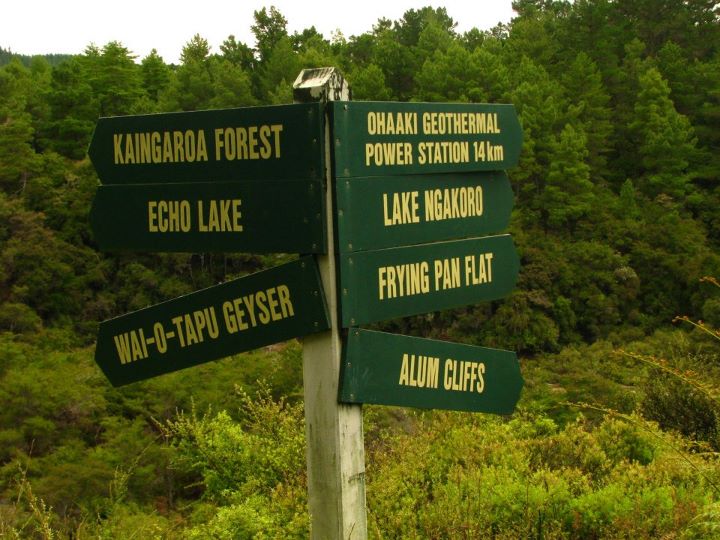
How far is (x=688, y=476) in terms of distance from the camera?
3.71 metres

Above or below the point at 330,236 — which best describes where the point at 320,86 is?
above

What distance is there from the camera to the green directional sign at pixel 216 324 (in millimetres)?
2533

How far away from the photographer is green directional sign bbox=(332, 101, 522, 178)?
2514 mm

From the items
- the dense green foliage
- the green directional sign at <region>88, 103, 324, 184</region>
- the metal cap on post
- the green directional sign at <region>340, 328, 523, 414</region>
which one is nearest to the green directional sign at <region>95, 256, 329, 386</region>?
the green directional sign at <region>340, 328, 523, 414</region>

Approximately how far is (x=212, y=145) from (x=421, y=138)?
0.58 metres

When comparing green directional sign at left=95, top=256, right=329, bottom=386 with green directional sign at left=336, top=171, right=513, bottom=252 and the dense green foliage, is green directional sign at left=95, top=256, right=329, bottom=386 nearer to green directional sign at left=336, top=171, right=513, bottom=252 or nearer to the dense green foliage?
green directional sign at left=336, top=171, right=513, bottom=252

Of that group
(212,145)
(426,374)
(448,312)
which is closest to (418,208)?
(426,374)

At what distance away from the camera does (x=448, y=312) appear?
3062 cm

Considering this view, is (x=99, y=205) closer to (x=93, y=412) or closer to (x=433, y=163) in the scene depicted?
(x=433, y=163)

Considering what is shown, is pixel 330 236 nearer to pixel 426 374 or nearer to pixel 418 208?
pixel 418 208

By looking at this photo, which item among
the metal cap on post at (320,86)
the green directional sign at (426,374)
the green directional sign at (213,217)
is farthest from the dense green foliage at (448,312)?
the metal cap on post at (320,86)

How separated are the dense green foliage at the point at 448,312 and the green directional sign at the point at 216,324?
306cm

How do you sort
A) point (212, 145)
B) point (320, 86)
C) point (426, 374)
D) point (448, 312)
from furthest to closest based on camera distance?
1. point (448, 312)
2. point (426, 374)
3. point (212, 145)
4. point (320, 86)

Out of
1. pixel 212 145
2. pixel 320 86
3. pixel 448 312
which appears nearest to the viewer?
pixel 320 86
